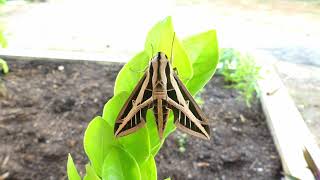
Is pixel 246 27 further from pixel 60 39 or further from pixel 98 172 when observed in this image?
pixel 98 172

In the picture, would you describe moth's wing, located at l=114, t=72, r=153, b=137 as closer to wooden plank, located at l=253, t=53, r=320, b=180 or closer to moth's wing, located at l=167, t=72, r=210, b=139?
moth's wing, located at l=167, t=72, r=210, b=139

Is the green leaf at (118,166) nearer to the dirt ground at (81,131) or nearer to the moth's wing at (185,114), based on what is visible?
the moth's wing at (185,114)

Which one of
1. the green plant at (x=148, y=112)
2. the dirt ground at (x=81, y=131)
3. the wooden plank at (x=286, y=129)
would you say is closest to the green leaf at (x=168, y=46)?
the green plant at (x=148, y=112)

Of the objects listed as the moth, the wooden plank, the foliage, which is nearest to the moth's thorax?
the moth

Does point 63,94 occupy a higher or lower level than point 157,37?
lower

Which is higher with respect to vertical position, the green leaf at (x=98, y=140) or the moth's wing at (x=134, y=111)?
the moth's wing at (x=134, y=111)

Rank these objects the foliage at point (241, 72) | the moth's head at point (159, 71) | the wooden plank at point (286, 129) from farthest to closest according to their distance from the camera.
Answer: the foliage at point (241, 72) → the wooden plank at point (286, 129) → the moth's head at point (159, 71)

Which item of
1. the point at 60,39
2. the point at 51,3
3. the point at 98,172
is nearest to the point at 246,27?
the point at 60,39

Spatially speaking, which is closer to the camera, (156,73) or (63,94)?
(156,73)
